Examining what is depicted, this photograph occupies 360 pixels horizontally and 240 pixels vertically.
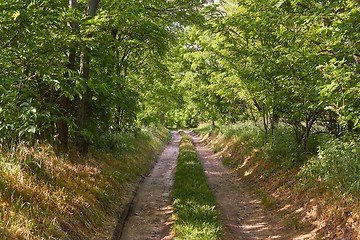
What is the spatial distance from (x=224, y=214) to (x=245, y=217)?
0.57 metres

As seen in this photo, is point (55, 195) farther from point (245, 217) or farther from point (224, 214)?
point (245, 217)

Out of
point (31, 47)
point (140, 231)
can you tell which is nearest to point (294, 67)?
point (140, 231)

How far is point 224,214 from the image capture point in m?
8.43

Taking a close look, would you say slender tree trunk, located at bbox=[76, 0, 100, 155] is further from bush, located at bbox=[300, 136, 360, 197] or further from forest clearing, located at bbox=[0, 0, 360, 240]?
bush, located at bbox=[300, 136, 360, 197]

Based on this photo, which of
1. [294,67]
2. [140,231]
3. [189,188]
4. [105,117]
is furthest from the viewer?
[105,117]

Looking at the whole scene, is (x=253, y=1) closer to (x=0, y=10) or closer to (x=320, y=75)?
(x=320, y=75)

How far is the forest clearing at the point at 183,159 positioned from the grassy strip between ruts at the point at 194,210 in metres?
0.04

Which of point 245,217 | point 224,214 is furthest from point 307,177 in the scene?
point 224,214

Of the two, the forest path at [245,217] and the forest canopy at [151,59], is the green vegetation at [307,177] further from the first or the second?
the forest canopy at [151,59]

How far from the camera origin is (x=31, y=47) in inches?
219

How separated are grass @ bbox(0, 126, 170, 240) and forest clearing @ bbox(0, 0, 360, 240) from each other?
1.2 inches

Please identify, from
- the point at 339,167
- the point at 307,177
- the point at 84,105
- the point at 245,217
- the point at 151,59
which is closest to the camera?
the point at 339,167

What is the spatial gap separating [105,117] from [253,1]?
253 inches

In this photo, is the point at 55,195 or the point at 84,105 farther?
the point at 84,105
